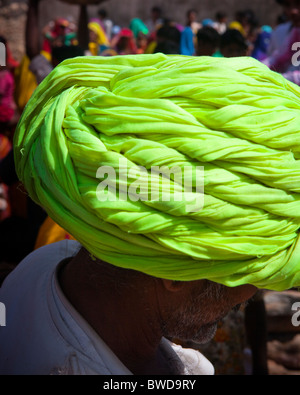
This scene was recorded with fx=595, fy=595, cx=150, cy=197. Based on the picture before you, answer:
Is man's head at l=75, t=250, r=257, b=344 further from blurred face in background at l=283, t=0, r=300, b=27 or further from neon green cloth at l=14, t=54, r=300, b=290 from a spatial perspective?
blurred face in background at l=283, t=0, r=300, b=27

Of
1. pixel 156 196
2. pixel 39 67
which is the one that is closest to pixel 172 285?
pixel 156 196

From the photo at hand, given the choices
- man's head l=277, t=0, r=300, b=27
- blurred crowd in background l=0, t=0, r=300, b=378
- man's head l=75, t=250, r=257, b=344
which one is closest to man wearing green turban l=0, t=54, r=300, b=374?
man's head l=75, t=250, r=257, b=344

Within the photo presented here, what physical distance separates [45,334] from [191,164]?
0.68 meters

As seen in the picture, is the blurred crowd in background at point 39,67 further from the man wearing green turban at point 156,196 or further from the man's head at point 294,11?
the man wearing green turban at point 156,196

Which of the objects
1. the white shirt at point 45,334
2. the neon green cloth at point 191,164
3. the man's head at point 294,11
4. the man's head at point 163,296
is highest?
the man's head at point 294,11

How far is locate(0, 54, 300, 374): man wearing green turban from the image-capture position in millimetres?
1648

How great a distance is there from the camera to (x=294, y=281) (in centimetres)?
177

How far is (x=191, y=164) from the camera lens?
165 cm

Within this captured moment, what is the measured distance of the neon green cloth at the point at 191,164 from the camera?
165 centimetres

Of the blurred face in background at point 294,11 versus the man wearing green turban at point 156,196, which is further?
the blurred face in background at point 294,11

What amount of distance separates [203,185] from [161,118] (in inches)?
8.8

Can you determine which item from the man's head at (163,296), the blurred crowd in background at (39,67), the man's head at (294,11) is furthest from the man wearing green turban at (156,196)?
the man's head at (294,11)
